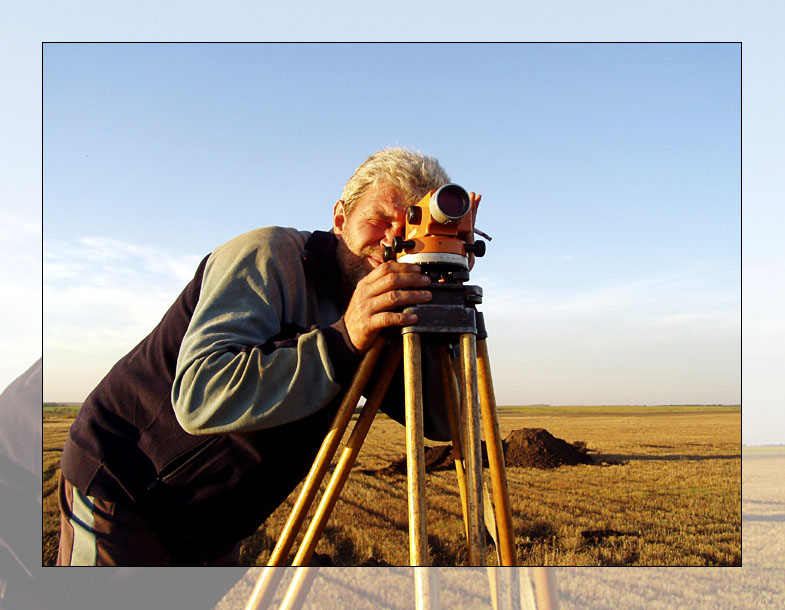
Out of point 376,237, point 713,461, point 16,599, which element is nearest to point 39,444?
point 16,599

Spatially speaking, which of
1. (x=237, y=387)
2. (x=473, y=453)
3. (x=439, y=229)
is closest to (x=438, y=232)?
(x=439, y=229)

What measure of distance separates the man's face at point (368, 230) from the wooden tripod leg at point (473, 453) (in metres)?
0.73

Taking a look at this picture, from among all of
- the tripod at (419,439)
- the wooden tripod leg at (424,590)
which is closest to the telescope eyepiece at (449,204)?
the tripod at (419,439)

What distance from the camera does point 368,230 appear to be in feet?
8.07

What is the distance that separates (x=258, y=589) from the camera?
2.00 metres

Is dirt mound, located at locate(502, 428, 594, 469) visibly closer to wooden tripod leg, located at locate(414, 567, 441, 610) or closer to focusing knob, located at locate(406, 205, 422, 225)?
wooden tripod leg, located at locate(414, 567, 441, 610)

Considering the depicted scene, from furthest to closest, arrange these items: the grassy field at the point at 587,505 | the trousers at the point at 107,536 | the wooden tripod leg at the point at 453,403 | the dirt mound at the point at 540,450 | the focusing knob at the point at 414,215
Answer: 1. the dirt mound at the point at 540,450
2. the grassy field at the point at 587,505
3. the trousers at the point at 107,536
4. the wooden tripod leg at the point at 453,403
5. the focusing knob at the point at 414,215

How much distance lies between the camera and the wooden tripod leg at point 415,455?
1.72 meters

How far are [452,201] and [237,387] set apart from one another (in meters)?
0.94

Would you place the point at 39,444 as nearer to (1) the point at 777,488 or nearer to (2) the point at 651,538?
(2) the point at 651,538

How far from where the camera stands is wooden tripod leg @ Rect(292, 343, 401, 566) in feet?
6.22

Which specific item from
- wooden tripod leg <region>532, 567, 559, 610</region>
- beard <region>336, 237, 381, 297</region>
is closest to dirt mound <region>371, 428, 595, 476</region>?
wooden tripod leg <region>532, 567, 559, 610</region>

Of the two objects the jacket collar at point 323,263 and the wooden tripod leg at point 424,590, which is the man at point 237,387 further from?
the wooden tripod leg at point 424,590

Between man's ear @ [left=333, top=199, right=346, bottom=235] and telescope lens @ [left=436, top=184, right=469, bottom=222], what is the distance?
82 centimetres
